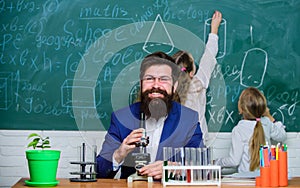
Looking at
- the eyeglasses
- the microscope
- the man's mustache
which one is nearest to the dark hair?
the eyeglasses

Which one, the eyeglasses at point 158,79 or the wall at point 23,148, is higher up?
the eyeglasses at point 158,79

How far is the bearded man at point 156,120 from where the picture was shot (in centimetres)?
470

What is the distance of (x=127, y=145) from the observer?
4238 millimetres

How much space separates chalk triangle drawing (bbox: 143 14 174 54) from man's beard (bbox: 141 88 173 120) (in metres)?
0.48

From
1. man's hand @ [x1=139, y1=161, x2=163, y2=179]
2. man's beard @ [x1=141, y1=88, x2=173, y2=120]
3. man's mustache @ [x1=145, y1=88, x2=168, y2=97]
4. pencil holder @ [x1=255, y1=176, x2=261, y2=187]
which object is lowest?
pencil holder @ [x1=255, y1=176, x2=261, y2=187]

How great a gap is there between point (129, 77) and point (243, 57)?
0.91 meters

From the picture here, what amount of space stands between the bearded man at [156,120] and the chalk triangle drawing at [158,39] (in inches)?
6.7

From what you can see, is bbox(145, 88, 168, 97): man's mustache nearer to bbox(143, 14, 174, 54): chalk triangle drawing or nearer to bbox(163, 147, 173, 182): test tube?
bbox(143, 14, 174, 54): chalk triangle drawing

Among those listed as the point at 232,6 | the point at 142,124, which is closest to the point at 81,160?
the point at 142,124

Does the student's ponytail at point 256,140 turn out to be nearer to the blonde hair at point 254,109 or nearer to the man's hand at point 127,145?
the blonde hair at point 254,109

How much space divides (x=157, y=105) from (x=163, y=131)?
19 cm

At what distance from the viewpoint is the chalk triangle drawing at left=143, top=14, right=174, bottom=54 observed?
206 inches

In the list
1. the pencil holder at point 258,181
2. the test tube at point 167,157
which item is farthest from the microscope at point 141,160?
the pencil holder at point 258,181

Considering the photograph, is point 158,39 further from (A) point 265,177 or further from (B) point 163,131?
(A) point 265,177
